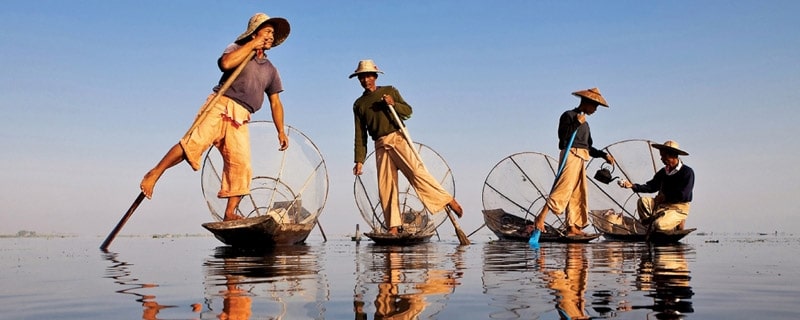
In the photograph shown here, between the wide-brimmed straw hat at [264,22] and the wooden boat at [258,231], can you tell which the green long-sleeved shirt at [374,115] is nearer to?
the wooden boat at [258,231]

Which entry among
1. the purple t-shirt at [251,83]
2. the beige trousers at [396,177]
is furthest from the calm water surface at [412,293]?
the beige trousers at [396,177]

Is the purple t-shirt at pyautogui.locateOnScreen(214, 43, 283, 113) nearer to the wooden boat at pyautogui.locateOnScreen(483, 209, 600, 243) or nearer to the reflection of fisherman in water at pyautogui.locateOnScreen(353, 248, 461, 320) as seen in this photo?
the reflection of fisherman in water at pyautogui.locateOnScreen(353, 248, 461, 320)

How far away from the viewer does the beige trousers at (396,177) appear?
9.61 meters

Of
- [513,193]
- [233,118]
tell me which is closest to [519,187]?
[513,193]

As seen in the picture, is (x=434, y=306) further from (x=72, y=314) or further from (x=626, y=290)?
(x=72, y=314)

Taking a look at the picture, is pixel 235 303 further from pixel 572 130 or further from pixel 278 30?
pixel 572 130

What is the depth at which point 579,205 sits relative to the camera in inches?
430

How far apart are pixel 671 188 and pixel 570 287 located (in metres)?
6.94

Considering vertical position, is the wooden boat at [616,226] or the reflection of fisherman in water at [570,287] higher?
the wooden boat at [616,226]

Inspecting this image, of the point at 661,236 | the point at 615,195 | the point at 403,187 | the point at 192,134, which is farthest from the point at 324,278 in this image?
the point at 615,195

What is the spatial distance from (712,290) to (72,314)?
2890mm

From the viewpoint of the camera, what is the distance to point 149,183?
7449 millimetres

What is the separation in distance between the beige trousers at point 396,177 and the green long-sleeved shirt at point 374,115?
5.7 inches

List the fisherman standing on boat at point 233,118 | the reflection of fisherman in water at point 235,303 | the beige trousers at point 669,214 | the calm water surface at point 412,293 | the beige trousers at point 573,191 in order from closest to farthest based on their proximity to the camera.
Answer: the reflection of fisherman in water at point 235,303 < the calm water surface at point 412,293 < the fisherman standing on boat at point 233,118 < the beige trousers at point 669,214 < the beige trousers at point 573,191
